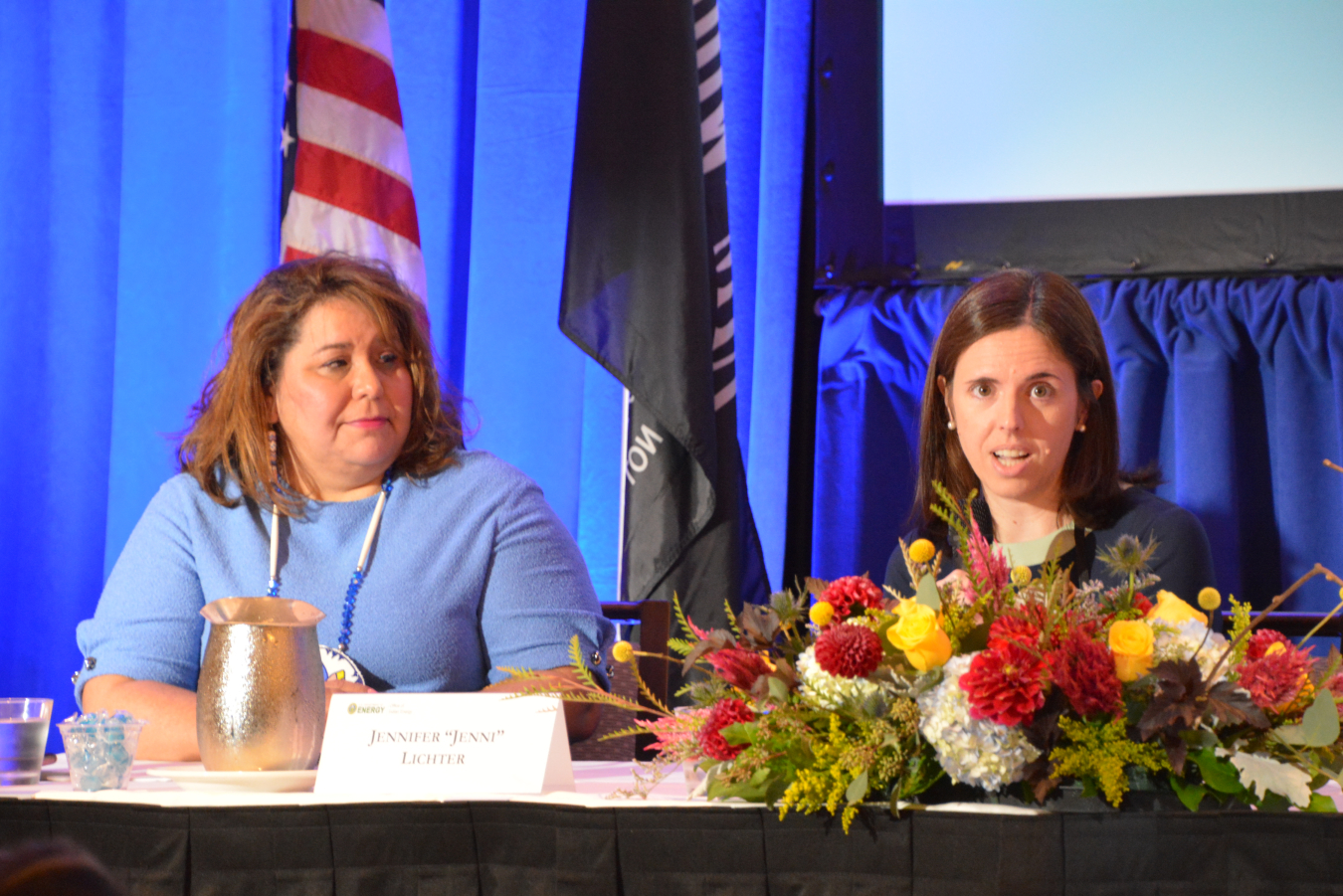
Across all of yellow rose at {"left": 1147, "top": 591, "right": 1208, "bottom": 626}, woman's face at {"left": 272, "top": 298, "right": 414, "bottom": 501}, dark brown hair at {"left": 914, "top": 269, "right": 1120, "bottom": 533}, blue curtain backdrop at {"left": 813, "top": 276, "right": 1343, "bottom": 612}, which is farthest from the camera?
blue curtain backdrop at {"left": 813, "top": 276, "right": 1343, "bottom": 612}

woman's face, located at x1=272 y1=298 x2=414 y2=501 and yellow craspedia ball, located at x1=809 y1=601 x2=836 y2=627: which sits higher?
woman's face, located at x1=272 y1=298 x2=414 y2=501

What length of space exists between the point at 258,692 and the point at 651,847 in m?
0.43

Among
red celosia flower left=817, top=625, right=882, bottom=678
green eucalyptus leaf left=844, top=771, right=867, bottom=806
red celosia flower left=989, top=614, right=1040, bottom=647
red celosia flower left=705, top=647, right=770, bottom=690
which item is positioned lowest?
green eucalyptus leaf left=844, top=771, right=867, bottom=806

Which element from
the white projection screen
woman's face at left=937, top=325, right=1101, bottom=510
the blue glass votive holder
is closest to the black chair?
woman's face at left=937, top=325, right=1101, bottom=510

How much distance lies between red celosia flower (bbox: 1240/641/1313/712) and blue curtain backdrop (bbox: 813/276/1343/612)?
156 cm

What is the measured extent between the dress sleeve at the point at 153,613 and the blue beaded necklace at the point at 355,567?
0.38ft

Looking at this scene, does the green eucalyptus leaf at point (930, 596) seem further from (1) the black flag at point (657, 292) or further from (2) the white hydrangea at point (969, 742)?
(1) the black flag at point (657, 292)

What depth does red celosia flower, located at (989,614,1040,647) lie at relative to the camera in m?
0.91

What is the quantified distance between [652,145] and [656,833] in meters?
1.90

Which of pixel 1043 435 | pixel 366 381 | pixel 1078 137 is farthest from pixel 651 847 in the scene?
pixel 1078 137

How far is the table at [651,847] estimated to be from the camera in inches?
34.6

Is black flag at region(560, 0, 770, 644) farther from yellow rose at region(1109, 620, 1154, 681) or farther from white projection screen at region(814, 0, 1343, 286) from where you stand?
yellow rose at region(1109, 620, 1154, 681)

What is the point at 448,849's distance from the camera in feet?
3.18

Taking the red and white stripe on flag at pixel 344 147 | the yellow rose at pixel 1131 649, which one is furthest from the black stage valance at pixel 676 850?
the red and white stripe on flag at pixel 344 147
